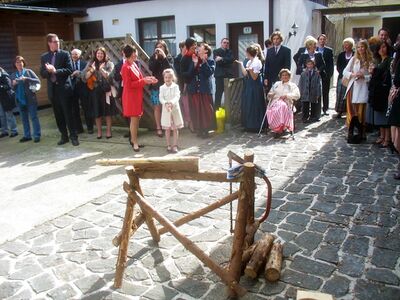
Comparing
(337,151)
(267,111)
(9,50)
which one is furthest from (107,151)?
(9,50)

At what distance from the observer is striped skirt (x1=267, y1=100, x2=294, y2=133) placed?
806 cm

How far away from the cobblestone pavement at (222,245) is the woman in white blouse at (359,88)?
49.9 inches

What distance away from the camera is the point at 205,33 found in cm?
1181

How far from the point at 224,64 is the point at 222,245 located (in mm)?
5749

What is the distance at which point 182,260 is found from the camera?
3814 mm

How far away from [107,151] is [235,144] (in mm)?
2503

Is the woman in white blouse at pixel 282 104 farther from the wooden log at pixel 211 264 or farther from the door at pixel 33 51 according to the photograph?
the door at pixel 33 51

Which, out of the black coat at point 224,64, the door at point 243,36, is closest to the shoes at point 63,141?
the black coat at point 224,64

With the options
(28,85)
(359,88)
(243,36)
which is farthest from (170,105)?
(243,36)

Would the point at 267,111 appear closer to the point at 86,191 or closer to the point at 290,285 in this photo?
the point at 86,191

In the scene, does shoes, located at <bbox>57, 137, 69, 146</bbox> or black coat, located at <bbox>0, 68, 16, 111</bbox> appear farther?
black coat, located at <bbox>0, 68, 16, 111</bbox>

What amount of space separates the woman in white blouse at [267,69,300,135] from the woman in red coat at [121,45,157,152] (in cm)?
245

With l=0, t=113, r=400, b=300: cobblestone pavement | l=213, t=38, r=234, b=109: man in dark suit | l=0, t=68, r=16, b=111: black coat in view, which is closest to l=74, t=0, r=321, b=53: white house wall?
l=213, t=38, r=234, b=109: man in dark suit

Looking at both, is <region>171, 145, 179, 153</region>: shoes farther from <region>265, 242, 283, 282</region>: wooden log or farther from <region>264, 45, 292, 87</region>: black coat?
<region>265, 242, 283, 282</region>: wooden log
